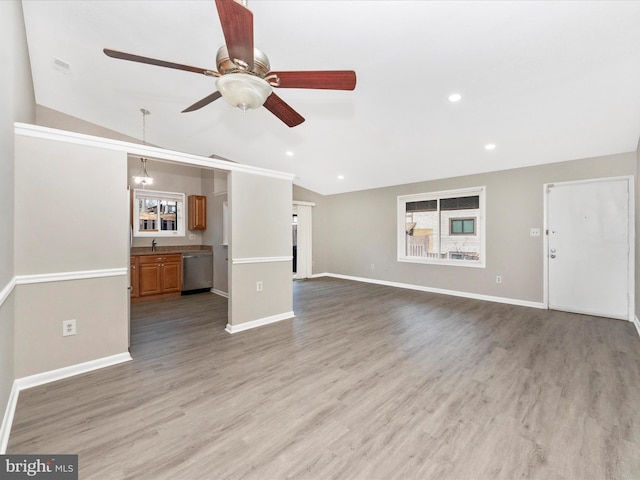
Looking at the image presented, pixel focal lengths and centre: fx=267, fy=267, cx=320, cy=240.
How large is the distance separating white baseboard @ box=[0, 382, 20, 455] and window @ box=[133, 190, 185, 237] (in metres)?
4.23

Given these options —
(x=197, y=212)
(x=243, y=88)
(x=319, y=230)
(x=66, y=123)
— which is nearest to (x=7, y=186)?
(x=243, y=88)

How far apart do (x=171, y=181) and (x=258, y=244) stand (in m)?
3.71

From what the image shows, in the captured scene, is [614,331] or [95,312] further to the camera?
[614,331]

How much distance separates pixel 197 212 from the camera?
625 centimetres

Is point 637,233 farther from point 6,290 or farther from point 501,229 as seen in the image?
point 6,290

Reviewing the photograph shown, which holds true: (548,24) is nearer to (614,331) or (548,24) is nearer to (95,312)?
(614,331)

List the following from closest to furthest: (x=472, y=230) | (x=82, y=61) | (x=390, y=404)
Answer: (x=390, y=404) < (x=82, y=61) < (x=472, y=230)

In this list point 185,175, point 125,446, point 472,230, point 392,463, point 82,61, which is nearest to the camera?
point 392,463

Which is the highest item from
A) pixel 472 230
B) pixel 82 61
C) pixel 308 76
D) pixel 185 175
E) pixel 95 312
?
pixel 82 61

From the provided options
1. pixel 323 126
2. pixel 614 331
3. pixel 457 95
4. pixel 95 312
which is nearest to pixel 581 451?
pixel 614 331

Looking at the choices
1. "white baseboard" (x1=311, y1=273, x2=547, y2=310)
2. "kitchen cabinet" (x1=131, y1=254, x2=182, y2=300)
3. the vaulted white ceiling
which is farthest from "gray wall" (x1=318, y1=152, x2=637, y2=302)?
"kitchen cabinet" (x1=131, y1=254, x2=182, y2=300)

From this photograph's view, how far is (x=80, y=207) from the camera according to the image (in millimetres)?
2520

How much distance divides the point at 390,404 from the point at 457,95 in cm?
326

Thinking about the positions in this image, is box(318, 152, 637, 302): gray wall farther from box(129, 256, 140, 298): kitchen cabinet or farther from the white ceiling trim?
box(129, 256, 140, 298): kitchen cabinet
